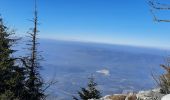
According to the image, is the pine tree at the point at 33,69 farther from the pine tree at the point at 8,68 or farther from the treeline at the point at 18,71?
the pine tree at the point at 8,68

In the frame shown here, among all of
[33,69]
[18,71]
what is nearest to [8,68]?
[18,71]

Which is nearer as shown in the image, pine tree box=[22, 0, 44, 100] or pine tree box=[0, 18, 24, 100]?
pine tree box=[0, 18, 24, 100]

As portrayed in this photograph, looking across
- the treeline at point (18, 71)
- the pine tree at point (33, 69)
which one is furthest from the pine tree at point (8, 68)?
the pine tree at point (33, 69)

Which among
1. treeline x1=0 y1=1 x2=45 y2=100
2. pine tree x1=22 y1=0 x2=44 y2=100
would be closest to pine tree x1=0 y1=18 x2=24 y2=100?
treeline x1=0 y1=1 x2=45 y2=100

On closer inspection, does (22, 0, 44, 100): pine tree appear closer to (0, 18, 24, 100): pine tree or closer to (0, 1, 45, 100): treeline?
(0, 1, 45, 100): treeline

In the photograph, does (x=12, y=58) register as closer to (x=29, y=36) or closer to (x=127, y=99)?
(x=29, y=36)

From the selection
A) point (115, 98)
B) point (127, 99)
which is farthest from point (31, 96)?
point (127, 99)

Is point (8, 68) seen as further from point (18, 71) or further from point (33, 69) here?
point (33, 69)

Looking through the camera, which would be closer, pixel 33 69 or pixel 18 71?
pixel 18 71
